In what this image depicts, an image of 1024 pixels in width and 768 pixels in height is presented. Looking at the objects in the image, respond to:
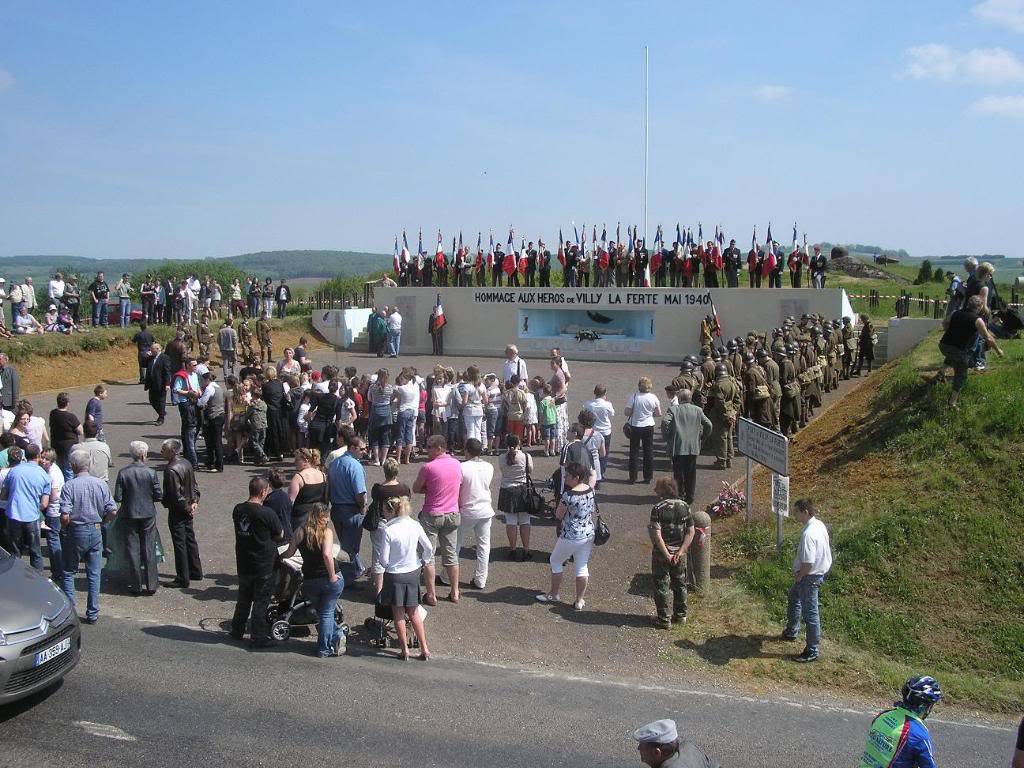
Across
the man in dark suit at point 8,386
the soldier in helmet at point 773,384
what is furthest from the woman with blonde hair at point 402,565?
the man in dark suit at point 8,386

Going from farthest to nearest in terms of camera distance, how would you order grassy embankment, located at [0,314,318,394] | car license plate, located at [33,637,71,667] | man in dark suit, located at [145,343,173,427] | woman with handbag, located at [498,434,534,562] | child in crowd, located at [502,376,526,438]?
1. grassy embankment, located at [0,314,318,394]
2. man in dark suit, located at [145,343,173,427]
3. child in crowd, located at [502,376,526,438]
4. woman with handbag, located at [498,434,534,562]
5. car license plate, located at [33,637,71,667]

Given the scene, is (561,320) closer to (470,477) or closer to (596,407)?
(596,407)

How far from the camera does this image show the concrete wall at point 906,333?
84.1 feet

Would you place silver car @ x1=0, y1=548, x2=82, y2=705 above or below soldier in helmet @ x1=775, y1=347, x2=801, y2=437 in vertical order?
below

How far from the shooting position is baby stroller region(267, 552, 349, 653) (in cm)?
840

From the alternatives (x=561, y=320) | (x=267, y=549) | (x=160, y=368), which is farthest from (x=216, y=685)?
(x=561, y=320)

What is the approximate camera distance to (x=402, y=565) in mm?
7957

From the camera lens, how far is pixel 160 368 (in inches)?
714

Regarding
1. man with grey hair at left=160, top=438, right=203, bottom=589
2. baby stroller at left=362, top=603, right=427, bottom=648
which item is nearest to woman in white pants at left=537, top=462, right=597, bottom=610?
baby stroller at left=362, top=603, right=427, bottom=648

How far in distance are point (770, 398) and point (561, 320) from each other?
1553cm

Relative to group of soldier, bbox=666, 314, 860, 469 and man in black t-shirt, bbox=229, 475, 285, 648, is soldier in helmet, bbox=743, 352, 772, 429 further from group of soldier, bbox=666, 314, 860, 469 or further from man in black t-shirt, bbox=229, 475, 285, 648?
man in black t-shirt, bbox=229, 475, 285, 648

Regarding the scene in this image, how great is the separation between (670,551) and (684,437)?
3554mm

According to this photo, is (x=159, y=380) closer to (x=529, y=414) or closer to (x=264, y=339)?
(x=529, y=414)

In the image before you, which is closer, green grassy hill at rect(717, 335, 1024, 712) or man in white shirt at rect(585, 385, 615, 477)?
green grassy hill at rect(717, 335, 1024, 712)
